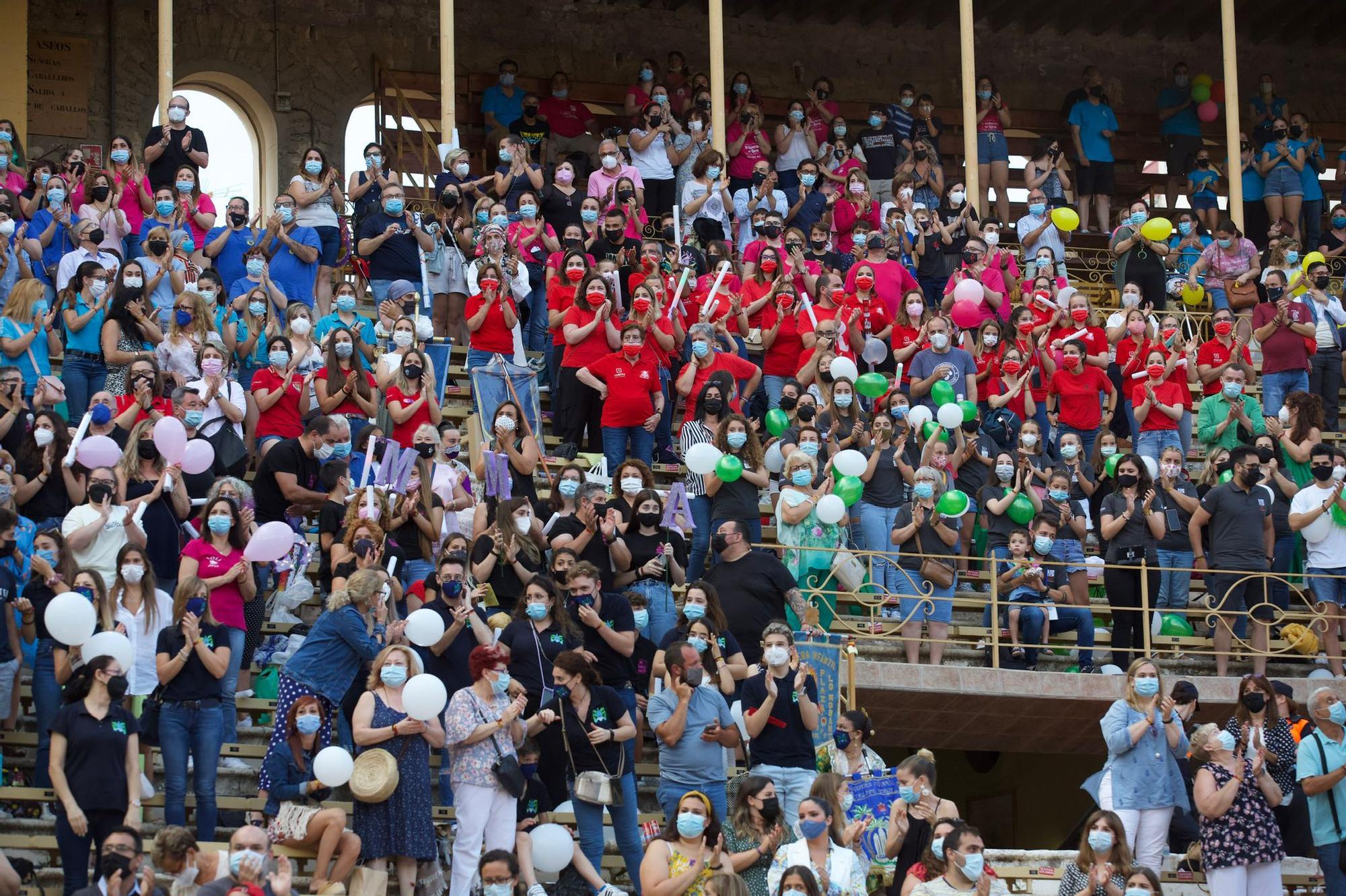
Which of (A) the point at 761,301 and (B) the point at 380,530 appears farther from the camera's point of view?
(A) the point at 761,301

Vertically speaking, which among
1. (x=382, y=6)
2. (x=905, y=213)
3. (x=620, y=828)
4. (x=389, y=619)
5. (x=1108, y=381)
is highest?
(x=382, y=6)

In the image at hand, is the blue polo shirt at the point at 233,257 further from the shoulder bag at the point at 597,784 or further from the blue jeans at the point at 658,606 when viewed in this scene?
the shoulder bag at the point at 597,784

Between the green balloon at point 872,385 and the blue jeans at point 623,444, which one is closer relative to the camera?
the blue jeans at point 623,444

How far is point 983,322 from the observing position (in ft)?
64.9

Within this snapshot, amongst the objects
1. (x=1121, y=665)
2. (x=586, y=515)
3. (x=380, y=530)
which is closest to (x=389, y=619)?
(x=380, y=530)

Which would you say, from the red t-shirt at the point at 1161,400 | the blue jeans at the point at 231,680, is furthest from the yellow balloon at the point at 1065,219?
the blue jeans at the point at 231,680

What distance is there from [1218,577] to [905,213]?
620 cm

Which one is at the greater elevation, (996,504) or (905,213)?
(905,213)

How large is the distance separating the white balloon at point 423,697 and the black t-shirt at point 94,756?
5.15 feet

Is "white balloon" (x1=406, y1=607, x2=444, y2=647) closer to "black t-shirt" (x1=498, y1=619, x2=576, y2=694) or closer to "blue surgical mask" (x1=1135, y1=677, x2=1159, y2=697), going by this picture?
"black t-shirt" (x1=498, y1=619, x2=576, y2=694)

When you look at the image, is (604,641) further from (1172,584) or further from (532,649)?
(1172,584)

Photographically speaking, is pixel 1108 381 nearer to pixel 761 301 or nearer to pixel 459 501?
pixel 761 301

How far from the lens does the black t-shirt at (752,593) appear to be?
15.0 meters

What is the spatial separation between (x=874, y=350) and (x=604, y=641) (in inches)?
237
